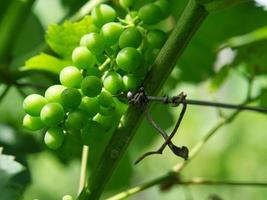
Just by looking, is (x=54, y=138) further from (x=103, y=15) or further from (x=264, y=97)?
(x=264, y=97)

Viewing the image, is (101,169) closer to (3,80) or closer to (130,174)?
(3,80)

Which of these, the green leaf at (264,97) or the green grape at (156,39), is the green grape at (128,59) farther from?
the green leaf at (264,97)

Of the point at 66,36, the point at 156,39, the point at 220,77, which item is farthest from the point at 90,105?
the point at 220,77

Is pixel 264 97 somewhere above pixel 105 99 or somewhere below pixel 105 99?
below

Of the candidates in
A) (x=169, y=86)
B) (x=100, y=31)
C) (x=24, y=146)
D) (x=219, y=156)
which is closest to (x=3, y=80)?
(x=24, y=146)

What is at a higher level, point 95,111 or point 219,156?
point 95,111

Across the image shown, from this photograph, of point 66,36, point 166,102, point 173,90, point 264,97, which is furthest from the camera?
point 173,90

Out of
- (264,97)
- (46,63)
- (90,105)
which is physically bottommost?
(264,97)
